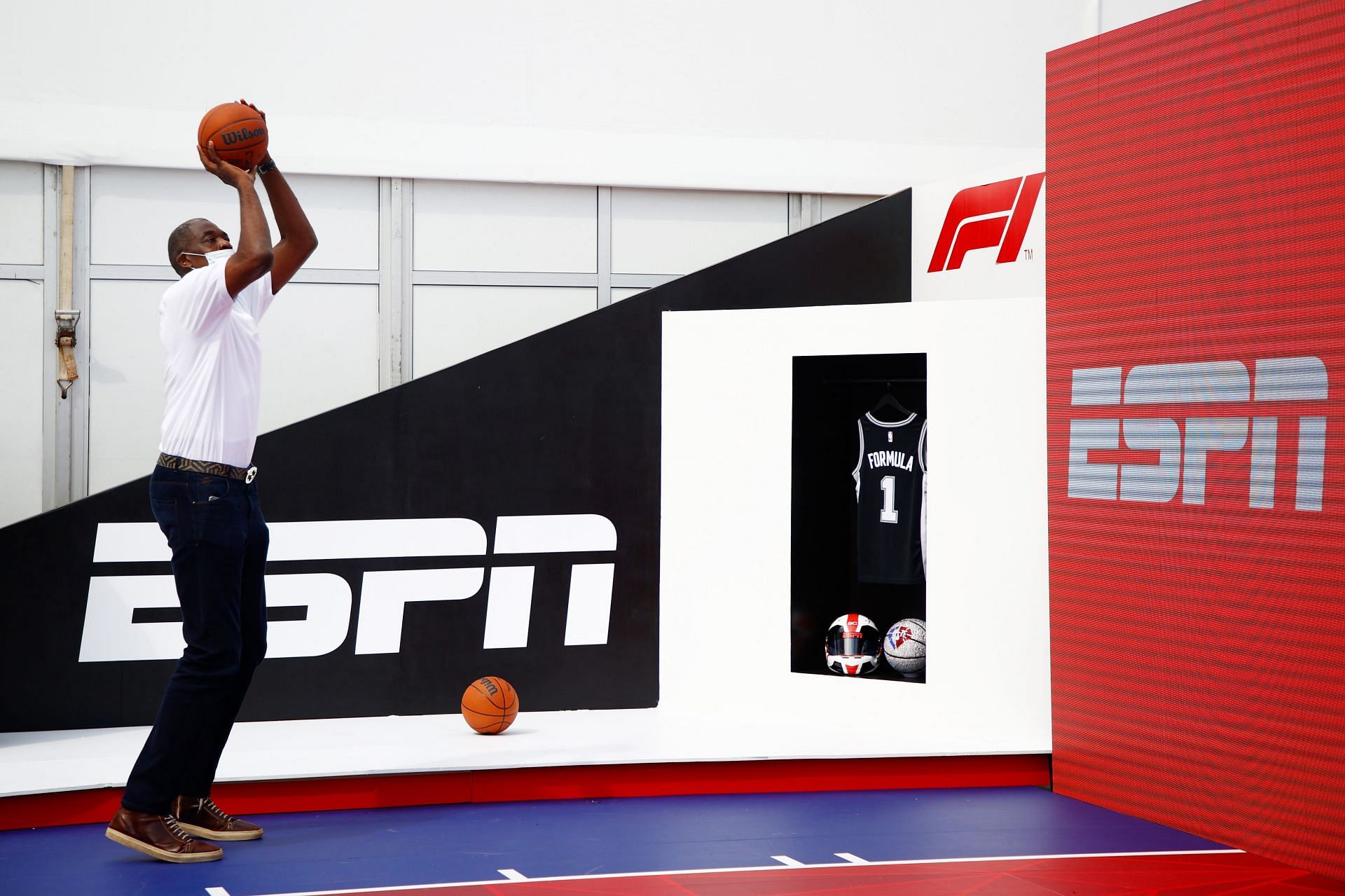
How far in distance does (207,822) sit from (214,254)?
1505 millimetres

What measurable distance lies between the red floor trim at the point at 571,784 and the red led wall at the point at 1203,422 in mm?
322

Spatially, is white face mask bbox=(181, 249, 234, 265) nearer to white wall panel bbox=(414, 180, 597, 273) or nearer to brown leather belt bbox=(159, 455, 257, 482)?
brown leather belt bbox=(159, 455, 257, 482)

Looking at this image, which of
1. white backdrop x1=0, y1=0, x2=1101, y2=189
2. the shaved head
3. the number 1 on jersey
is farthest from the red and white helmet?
the shaved head

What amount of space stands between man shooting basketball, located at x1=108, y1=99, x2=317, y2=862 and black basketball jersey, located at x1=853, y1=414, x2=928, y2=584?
261 cm

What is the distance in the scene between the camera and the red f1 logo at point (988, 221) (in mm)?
4840

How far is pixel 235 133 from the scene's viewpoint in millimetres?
3035

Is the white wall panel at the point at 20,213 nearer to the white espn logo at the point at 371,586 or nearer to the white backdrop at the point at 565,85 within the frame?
the white backdrop at the point at 565,85

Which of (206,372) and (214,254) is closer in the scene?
(206,372)

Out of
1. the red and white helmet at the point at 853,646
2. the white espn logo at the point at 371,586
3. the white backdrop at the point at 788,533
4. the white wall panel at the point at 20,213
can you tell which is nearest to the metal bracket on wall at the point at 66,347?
the white wall panel at the point at 20,213

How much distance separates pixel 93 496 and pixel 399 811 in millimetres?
1616

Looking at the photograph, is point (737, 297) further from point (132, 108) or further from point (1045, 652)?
point (132, 108)

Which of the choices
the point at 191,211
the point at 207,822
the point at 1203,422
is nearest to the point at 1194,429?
the point at 1203,422

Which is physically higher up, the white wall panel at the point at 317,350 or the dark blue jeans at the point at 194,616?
the white wall panel at the point at 317,350

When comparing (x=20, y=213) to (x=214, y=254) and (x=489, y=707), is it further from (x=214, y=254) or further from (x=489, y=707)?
(x=489, y=707)
